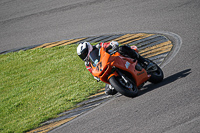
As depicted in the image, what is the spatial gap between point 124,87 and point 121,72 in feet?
1.38

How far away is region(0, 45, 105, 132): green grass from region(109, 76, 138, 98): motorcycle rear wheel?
1.72 meters

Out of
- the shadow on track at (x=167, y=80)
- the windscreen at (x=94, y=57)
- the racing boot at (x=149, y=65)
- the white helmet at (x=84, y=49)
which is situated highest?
the white helmet at (x=84, y=49)

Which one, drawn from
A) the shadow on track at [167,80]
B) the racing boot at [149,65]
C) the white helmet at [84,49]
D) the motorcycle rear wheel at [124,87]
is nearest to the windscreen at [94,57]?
the white helmet at [84,49]

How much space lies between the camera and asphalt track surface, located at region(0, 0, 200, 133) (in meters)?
5.98

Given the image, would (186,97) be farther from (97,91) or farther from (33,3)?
(33,3)

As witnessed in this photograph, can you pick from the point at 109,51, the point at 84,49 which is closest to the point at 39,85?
the point at 84,49

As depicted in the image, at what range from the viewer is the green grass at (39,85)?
27.1 ft

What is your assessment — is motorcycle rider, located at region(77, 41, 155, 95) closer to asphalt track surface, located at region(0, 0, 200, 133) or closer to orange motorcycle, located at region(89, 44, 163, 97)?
orange motorcycle, located at region(89, 44, 163, 97)

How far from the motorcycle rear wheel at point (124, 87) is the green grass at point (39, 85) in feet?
5.66

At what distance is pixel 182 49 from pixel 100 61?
331 centimetres

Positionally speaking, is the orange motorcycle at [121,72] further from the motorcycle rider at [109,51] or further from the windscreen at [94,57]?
the motorcycle rider at [109,51]

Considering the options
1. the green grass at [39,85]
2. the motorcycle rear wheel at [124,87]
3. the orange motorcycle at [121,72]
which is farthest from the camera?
the green grass at [39,85]

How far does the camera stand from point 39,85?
10102 mm

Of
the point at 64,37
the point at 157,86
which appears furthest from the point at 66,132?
the point at 64,37
